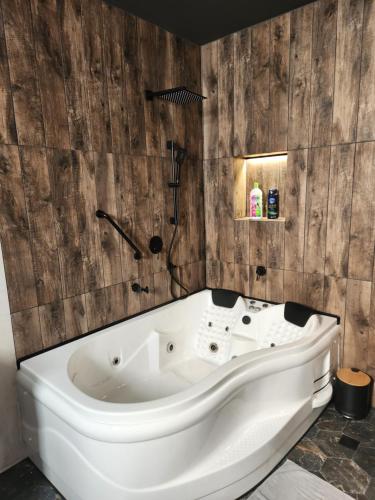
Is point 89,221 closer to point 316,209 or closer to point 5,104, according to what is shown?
point 5,104

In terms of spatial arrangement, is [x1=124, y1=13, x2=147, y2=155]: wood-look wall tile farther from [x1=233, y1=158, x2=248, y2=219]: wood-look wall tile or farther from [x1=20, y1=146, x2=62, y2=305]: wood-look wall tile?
[x1=233, y1=158, x2=248, y2=219]: wood-look wall tile

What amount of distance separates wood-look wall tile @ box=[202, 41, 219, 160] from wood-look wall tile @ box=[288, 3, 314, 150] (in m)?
0.57

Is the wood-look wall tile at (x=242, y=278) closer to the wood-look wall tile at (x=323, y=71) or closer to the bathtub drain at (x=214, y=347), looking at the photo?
the bathtub drain at (x=214, y=347)

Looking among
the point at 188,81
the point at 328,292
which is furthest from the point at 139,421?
the point at 188,81

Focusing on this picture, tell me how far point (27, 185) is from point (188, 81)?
4.69ft

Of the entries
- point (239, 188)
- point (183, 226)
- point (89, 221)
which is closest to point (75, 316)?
point (89, 221)

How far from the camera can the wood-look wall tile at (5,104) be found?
1.52 m

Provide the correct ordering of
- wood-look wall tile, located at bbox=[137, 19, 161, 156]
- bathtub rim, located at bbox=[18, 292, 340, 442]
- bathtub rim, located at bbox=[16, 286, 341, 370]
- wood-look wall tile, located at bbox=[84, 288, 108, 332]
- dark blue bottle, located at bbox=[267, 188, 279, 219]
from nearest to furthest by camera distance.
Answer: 1. bathtub rim, located at bbox=[18, 292, 340, 442]
2. bathtub rim, located at bbox=[16, 286, 341, 370]
3. wood-look wall tile, located at bbox=[84, 288, 108, 332]
4. wood-look wall tile, located at bbox=[137, 19, 161, 156]
5. dark blue bottle, located at bbox=[267, 188, 279, 219]

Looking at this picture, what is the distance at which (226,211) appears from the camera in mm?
2596

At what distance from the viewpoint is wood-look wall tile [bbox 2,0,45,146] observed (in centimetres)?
154

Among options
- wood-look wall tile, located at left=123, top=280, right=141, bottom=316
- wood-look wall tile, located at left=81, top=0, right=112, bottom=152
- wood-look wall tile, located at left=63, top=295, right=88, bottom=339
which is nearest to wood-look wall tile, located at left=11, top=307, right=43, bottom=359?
wood-look wall tile, located at left=63, top=295, right=88, bottom=339

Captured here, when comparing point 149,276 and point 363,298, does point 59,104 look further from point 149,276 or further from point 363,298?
point 363,298

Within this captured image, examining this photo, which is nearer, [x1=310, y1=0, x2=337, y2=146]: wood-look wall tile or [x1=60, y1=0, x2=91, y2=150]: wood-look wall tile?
[x1=60, y1=0, x2=91, y2=150]: wood-look wall tile

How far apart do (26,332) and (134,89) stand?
1.54 meters
